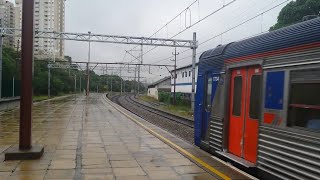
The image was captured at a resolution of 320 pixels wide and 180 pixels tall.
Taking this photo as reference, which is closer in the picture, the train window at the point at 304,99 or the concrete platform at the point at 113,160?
the train window at the point at 304,99

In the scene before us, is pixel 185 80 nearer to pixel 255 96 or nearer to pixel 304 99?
pixel 255 96

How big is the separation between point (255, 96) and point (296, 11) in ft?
88.1

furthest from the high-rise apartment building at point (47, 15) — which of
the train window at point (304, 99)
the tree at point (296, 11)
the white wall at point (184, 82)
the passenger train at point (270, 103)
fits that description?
the train window at point (304, 99)

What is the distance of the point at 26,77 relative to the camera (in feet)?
31.2

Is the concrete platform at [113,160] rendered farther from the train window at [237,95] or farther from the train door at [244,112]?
the train window at [237,95]

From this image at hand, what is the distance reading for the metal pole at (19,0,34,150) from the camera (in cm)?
947

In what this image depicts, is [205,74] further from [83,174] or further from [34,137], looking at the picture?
[34,137]

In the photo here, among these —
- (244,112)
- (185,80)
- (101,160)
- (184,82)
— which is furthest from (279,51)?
(184,82)

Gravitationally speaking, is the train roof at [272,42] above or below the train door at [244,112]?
above

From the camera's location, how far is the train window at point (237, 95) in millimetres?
8797

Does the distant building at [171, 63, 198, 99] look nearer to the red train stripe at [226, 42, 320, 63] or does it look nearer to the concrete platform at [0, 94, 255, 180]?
the concrete platform at [0, 94, 255, 180]

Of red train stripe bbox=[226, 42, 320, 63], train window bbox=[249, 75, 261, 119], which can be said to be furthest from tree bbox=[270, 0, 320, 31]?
train window bbox=[249, 75, 261, 119]

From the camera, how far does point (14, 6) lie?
53438 mm

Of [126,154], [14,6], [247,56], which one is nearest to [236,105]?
[247,56]
